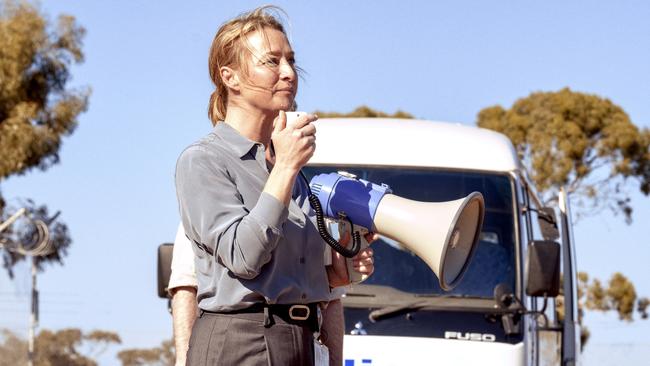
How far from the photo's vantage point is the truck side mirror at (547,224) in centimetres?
866

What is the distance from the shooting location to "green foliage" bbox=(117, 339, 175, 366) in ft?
72.3

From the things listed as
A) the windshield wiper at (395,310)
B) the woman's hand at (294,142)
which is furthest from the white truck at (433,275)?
the woman's hand at (294,142)

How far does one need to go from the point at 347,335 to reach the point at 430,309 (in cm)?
49

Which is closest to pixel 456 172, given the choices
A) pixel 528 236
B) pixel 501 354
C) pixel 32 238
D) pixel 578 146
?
pixel 528 236

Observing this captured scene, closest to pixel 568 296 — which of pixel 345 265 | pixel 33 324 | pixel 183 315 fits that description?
pixel 183 315

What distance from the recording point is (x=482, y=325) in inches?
310

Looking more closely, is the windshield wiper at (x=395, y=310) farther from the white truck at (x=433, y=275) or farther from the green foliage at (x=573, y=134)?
the green foliage at (x=573, y=134)

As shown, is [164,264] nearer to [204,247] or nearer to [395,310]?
[395,310]

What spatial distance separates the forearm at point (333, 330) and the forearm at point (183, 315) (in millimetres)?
1012

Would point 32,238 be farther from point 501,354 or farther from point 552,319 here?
point 501,354

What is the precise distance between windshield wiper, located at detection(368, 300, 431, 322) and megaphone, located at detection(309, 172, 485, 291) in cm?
358

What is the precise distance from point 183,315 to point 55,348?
68.4 feet

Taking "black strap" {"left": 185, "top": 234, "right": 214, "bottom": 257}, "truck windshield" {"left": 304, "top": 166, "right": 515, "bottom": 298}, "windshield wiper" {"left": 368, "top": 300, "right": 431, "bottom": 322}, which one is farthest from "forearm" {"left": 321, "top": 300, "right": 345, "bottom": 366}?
"truck windshield" {"left": 304, "top": 166, "right": 515, "bottom": 298}

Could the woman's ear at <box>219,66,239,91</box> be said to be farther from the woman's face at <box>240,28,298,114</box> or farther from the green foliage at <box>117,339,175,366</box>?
the green foliage at <box>117,339,175,366</box>
